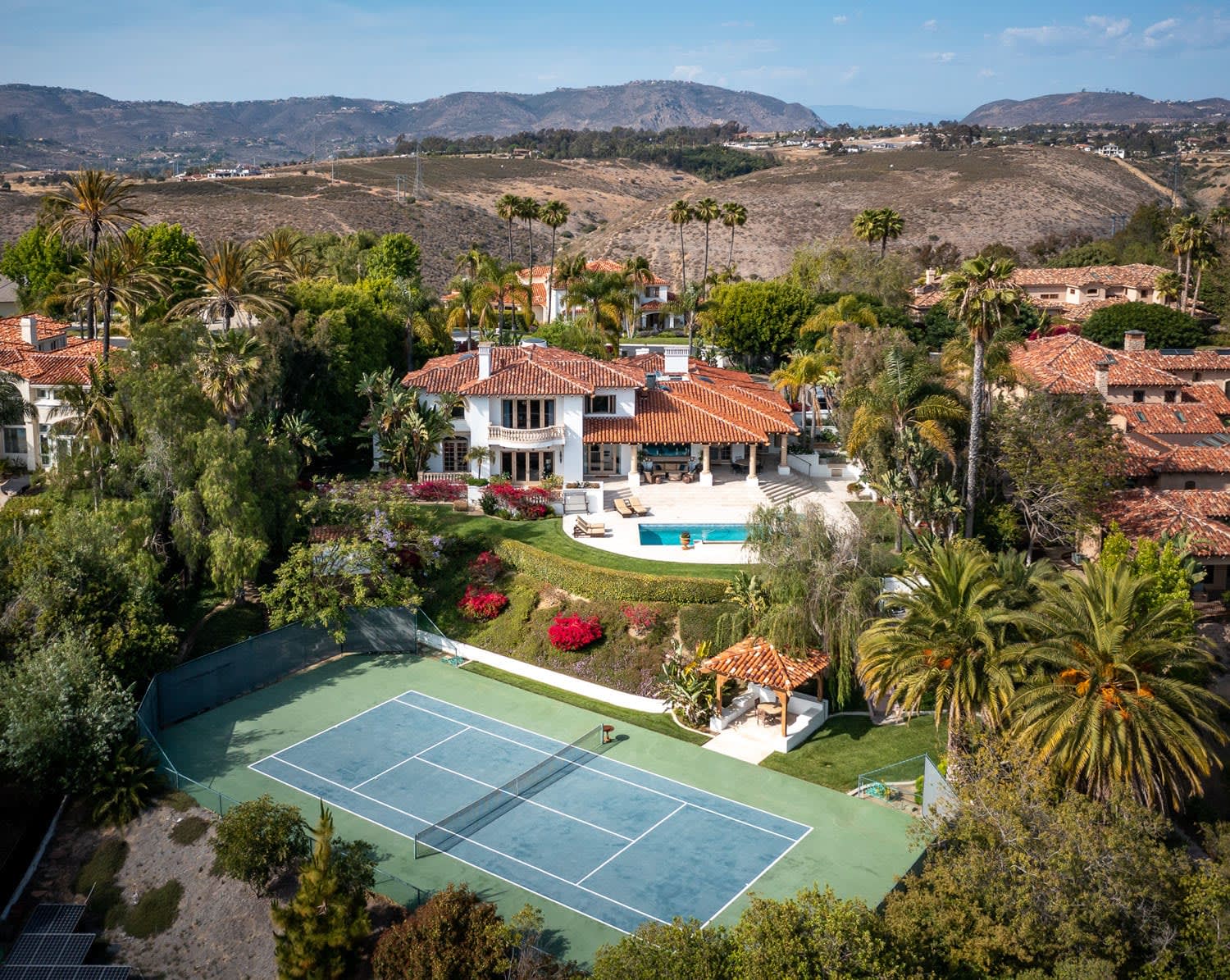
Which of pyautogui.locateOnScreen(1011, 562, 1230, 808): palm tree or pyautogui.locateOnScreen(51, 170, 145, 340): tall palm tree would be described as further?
pyautogui.locateOnScreen(51, 170, 145, 340): tall palm tree

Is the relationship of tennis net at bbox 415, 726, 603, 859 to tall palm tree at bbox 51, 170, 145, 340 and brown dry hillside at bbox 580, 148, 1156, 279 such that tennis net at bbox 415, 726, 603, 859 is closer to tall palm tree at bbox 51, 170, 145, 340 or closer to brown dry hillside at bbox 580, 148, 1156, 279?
tall palm tree at bbox 51, 170, 145, 340

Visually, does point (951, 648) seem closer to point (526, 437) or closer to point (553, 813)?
point (553, 813)

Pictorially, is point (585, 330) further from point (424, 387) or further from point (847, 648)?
point (847, 648)

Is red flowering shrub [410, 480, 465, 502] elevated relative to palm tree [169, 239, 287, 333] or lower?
lower

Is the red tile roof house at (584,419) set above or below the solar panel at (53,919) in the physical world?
above

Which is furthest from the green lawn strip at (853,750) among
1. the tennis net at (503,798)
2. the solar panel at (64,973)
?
the solar panel at (64,973)

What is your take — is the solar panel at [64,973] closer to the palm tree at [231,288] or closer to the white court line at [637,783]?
the white court line at [637,783]

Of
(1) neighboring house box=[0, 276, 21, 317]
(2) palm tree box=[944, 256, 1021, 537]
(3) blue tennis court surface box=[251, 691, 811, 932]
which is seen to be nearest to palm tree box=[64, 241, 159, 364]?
(3) blue tennis court surface box=[251, 691, 811, 932]
